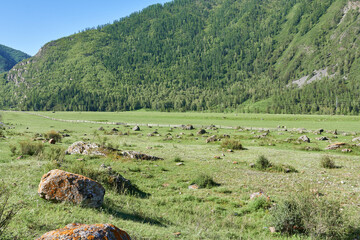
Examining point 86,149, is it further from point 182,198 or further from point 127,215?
point 127,215

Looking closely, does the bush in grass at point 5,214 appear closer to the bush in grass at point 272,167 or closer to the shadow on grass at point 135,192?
the shadow on grass at point 135,192

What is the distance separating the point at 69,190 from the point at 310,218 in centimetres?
882

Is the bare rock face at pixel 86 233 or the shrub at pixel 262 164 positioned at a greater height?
the bare rock face at pixel 86 233

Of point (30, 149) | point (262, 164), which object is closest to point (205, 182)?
point (262, 164)

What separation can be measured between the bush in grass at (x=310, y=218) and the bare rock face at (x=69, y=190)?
23.2 feet

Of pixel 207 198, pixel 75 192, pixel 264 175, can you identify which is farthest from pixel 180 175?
pixel 75 192

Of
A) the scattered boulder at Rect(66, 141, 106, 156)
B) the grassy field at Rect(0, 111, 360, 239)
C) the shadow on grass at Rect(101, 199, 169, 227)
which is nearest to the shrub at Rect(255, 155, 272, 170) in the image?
the grassy field at Rect(0, 111, 360, 239)

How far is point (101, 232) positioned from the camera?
14.4ft

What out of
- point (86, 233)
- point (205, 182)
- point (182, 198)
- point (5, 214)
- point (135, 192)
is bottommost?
point (182, 198)

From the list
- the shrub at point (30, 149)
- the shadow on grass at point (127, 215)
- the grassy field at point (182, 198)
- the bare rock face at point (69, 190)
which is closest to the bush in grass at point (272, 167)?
the grassy field at point (182, 198)

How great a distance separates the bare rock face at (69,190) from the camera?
796 cm

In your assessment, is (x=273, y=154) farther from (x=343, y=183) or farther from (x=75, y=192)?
(x=75, y=192)

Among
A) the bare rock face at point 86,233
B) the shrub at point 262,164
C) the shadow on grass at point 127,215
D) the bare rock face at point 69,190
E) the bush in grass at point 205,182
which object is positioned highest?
the bare rock face at point 86,233

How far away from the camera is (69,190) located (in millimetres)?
8039
